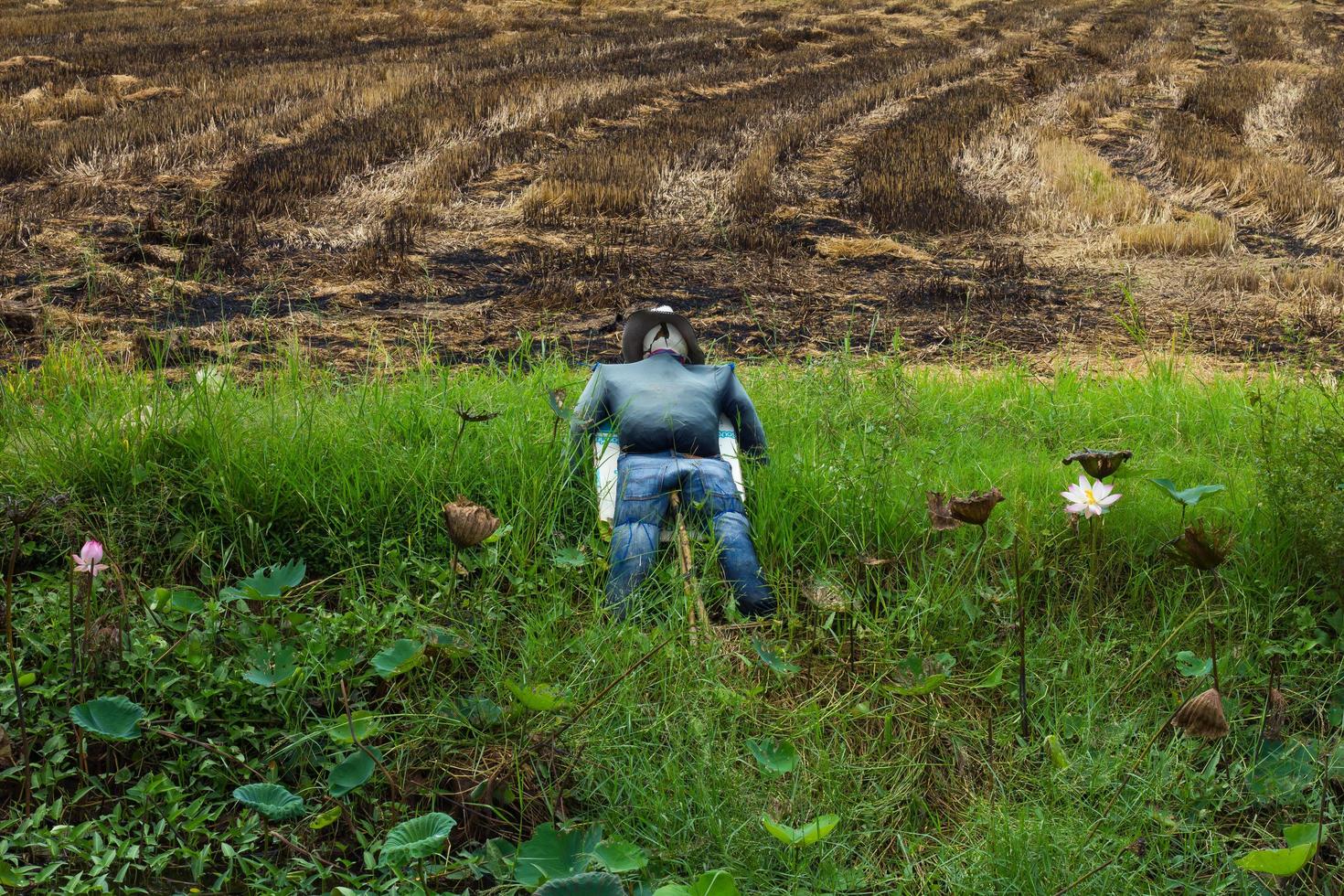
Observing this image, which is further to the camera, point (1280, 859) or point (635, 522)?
point (635, 522)

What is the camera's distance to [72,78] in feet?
37.0

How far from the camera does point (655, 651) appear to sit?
226 centimetres

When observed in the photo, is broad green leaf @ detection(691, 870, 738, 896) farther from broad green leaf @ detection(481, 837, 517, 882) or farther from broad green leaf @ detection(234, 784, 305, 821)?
broad green leaf @ detection(234, 784, 305, 821)

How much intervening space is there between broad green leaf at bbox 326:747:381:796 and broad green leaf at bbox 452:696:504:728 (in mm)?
318

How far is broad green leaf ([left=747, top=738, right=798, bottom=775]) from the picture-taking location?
2.12 meters

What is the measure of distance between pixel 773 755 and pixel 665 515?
1.00 meters

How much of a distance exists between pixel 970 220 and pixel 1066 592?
5275 millimetres

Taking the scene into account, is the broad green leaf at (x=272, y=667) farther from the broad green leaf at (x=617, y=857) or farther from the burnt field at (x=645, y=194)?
the burnt field at (x=645, y=194)

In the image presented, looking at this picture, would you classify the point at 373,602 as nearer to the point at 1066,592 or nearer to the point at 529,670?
the point at 529,670

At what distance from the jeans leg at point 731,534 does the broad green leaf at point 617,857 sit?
3.43 ft

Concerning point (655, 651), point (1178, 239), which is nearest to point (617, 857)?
point (655, 651)

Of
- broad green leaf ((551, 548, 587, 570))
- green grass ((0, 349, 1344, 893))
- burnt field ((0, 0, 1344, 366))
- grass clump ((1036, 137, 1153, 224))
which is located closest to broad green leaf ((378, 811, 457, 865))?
green grass ((0, 349, 1344, 893))

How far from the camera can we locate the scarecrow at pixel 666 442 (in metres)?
2.90

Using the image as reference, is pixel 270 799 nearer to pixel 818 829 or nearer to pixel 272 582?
pixel 272 582
